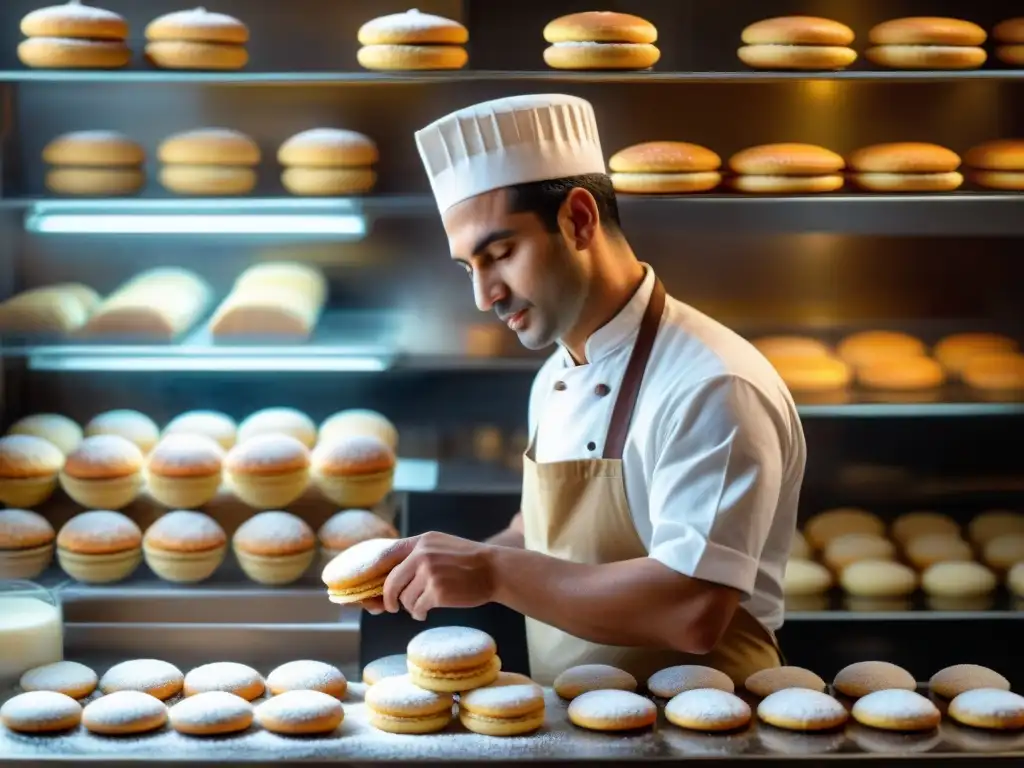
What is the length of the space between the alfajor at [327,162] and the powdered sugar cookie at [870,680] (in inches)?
67.7

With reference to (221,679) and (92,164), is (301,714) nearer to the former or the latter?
(221,679)

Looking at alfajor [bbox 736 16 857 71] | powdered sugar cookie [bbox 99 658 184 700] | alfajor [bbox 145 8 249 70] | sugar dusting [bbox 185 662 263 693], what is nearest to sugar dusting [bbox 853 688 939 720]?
sugar dusting [bbox 185 662 263 693]

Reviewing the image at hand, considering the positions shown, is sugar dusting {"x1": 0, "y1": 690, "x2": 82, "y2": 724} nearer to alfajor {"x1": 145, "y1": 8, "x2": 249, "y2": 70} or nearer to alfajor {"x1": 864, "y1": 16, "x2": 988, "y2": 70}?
alfajor {"x1": 145, "y1": 8, "x2": 249, "y2": 70}

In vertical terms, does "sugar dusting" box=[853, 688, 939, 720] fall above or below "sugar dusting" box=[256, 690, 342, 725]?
above

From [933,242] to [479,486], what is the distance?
1.40m

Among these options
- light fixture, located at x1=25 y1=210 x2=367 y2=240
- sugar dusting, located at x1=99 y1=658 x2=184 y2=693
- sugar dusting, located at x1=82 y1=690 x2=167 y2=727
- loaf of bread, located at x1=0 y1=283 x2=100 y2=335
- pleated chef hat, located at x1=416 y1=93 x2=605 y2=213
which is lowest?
sugar dusting, located at x1=99 y1=658 x2=184 y2=693

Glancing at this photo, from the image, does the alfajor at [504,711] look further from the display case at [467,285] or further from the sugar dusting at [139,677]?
the display case at [467,285]

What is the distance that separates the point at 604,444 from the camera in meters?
2.08

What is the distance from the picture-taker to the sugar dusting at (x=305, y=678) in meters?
1.76

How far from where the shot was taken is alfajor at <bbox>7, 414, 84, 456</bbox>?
2.97m

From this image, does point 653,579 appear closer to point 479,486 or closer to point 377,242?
point 479,486

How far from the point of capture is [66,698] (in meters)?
1.67

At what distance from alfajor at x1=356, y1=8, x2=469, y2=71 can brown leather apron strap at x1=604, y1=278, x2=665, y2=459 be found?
1.11 meters

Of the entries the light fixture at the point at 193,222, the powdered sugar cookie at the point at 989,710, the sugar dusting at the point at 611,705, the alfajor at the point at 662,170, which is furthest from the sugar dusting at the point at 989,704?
the light fixture at the point at 193,222
